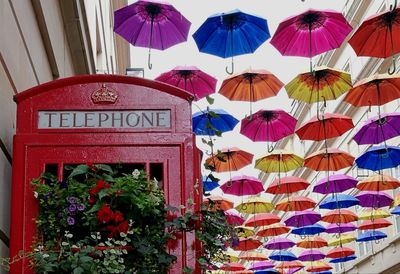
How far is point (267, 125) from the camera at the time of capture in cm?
1587

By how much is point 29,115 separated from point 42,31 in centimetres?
265

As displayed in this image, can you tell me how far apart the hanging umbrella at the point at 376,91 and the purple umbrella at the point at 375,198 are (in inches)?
278

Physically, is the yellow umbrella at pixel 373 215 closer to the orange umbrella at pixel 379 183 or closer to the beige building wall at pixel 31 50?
the orange umbrella at pixel 379 183

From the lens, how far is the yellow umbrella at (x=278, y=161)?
1872cm

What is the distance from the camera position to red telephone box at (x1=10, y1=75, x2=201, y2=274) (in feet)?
14.5

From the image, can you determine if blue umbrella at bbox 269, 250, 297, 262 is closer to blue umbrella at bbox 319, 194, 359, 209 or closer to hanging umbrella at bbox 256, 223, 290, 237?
hanging umbrella at bbox 256, 223, 290, 237

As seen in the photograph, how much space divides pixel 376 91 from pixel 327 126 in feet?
7.28

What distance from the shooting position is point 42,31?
6984 millimetres

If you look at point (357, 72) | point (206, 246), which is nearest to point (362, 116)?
point (357, 72)

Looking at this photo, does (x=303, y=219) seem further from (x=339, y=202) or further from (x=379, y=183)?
(x=379, y=183)

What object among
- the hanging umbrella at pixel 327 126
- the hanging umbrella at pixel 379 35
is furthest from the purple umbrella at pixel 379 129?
the hanging umbrella at pixel 379 35

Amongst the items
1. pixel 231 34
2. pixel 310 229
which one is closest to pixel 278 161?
pixel 231 34

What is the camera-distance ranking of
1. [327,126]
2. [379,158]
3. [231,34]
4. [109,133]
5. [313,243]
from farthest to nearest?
[313,243], [379,158], [327,126], [231,34], [109,133]

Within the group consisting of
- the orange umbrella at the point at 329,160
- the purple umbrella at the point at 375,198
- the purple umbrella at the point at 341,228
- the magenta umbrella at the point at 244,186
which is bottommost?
the purple umbrella at the point at 341,228
